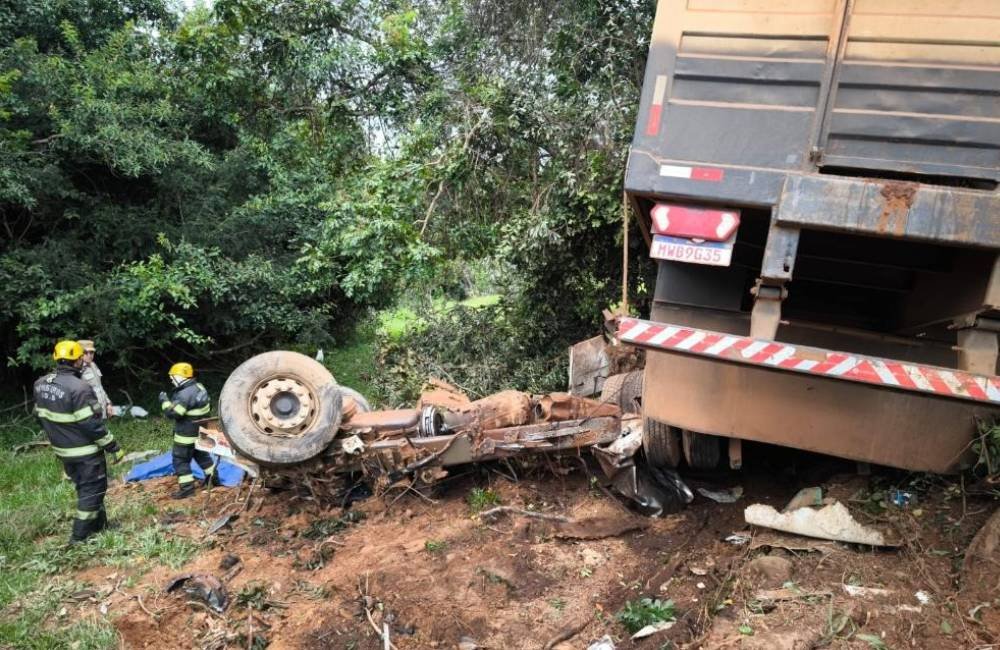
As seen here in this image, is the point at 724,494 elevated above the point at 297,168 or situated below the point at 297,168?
below

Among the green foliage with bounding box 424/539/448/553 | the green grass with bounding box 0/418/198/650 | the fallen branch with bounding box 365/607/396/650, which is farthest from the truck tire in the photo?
the green grass with bounding box 0/418/198/650

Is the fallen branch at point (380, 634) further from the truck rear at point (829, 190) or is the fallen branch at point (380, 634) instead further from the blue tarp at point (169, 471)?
the blue tarp at point (169, 471)

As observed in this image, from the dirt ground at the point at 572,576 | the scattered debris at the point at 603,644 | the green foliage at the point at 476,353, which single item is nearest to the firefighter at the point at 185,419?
the dirt ground at the point at 572,576

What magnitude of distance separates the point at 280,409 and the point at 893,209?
3.75m

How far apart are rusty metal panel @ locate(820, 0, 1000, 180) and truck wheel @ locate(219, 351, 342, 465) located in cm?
335

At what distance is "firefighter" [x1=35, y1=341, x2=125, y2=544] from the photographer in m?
4.79

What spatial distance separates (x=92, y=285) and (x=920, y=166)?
28.6 ft

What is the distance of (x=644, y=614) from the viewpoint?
3.14m

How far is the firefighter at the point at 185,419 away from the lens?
573 centimetres

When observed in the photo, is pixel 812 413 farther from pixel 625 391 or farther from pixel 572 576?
pixel 625 391

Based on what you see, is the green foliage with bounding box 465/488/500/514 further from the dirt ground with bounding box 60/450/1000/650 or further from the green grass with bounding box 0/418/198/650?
the green grass with bounding box 0/418/198/650

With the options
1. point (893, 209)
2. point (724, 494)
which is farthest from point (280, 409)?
point (893, 209)

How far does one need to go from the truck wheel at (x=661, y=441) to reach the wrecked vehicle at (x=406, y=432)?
0.40ft

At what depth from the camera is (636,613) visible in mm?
3145
